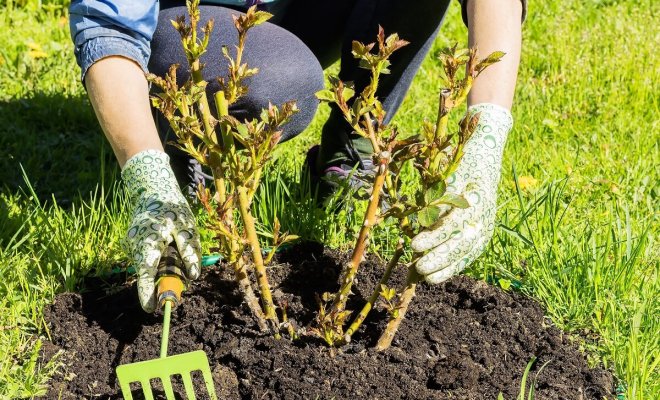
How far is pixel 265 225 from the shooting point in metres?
2.37

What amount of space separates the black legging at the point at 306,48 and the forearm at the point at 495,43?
43 centimetres

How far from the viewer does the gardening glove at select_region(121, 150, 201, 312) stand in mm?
1759

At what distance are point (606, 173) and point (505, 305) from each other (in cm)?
102

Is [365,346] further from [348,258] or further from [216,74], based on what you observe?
[216,74]

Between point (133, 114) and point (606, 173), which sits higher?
point (133, 114)

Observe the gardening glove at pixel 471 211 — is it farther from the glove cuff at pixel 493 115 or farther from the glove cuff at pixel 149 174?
the glove cuff at pixel 149 174

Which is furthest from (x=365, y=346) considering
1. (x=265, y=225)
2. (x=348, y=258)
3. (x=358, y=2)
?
(x=358, y=2)

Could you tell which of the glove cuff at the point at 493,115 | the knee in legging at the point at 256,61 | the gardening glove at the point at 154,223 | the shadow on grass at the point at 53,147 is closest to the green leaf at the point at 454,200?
the glove cuff at the point at 493,115

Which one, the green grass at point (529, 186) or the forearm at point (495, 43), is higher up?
the forearm at point (495, 43)

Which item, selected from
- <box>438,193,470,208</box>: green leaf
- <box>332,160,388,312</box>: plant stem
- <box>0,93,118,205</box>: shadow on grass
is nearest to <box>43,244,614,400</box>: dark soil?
<box>332,160,388,312</box>: plant stem

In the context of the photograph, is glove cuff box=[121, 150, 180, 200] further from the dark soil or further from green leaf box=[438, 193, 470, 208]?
green leaf box=[438, 193, 470, 208]

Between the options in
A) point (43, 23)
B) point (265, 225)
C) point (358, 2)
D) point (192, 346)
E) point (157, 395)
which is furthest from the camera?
point (43, 23)

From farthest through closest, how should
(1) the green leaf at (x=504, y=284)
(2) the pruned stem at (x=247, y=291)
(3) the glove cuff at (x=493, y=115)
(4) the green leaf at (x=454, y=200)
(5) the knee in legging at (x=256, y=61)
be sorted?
1. (5) the knee in legging at (x=256, y=61)
2. (1) the green leaf at (x=504, y=284)
3. (3) the glove cuff at (x=493, y=115)
4. (2) the pruned stem at (x=247, y=291)
5. (4) the green leaf at (x=454, y=200)

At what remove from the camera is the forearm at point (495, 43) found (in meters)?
1.99
